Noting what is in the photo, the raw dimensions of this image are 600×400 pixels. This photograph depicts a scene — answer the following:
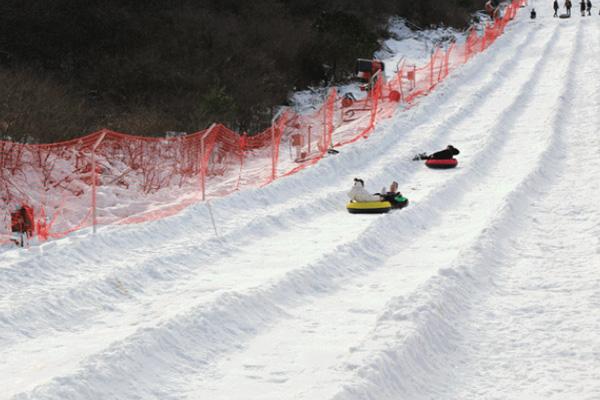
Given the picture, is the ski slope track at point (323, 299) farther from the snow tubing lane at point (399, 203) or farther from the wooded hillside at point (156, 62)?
the wooded hillside at point (156, 62)

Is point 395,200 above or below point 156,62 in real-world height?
below

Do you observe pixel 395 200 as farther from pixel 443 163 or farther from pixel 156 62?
pixel 156 62

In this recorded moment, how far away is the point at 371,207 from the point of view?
11781 mm

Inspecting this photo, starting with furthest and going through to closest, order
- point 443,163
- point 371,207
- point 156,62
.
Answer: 1. point 156,62
2. point 443,163
3. point 371,207

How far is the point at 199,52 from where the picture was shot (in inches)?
923

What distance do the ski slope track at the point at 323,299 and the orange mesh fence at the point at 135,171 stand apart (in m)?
1.37

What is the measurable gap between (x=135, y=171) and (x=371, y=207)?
5.68 meters

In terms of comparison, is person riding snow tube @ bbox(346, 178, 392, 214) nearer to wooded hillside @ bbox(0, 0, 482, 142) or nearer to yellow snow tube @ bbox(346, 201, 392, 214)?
yellow snow tube @ bbox(346, 201, 392, 214)

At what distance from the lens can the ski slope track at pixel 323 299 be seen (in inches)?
241

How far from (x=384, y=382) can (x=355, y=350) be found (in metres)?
0.53

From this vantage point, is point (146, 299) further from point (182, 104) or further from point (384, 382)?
point (182, 104)

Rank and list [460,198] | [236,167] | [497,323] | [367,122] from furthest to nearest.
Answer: [367,122] < [236,167] < [460,198] < [497,323]

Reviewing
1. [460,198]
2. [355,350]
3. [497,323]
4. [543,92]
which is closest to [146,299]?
[355,350]

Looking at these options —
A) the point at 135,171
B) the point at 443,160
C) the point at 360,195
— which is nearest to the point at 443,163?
the point at 443,160
